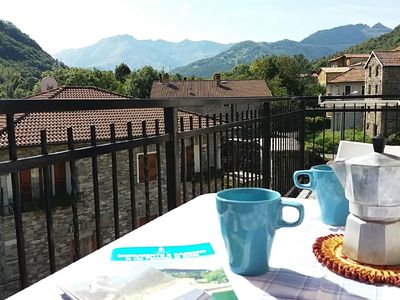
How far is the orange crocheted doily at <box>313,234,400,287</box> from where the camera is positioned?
891 millimetres

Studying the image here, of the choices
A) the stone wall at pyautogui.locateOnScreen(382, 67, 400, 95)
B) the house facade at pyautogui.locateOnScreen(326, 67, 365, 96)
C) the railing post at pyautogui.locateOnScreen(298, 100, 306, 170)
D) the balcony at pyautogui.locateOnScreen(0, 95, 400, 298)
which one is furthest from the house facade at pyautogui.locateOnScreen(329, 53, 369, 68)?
the balcony at pyautogui.locateOnScreen(0, 95, 400, 298)

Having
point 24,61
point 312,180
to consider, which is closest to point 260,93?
point 312,180

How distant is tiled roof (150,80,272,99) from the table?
37594mm

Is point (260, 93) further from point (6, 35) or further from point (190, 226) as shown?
point (6, 35)

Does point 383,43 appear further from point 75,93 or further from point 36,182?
point 36,182

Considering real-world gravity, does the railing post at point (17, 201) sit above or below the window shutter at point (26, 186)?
above

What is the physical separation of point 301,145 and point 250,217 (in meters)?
4.44

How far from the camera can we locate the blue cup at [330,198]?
1279mm

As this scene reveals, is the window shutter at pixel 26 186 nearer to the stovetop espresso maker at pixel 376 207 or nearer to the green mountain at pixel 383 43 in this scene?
the stovetop espresso maker at pixel 376 207

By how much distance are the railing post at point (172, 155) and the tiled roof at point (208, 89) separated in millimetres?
36512

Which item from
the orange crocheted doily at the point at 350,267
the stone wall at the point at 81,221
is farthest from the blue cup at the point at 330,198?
the stone wall at the point at 81,221

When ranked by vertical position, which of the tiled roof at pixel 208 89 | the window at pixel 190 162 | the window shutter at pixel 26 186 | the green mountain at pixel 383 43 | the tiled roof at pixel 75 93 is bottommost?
the window shutter at pixel 26 186

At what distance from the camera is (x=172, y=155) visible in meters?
2.28

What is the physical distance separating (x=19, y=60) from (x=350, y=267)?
338ft
